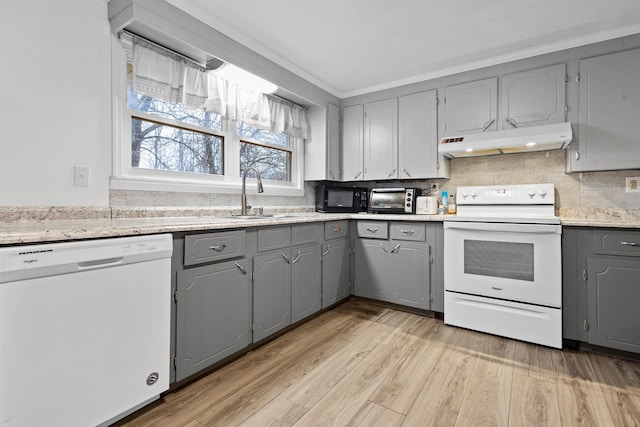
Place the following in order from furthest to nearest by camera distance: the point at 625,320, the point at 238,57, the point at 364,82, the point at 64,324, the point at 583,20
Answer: the point at 364,82 < the point at 238,57 < the point at 583,20 < the point at 625,320 < the point at 64,324

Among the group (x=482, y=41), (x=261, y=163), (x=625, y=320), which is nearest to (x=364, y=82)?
(x=482, y=41)

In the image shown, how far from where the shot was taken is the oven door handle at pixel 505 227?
2.21 m

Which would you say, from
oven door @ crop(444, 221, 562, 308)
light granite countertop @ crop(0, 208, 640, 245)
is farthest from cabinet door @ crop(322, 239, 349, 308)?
oven door @ crop(444, 221, 562, 308)

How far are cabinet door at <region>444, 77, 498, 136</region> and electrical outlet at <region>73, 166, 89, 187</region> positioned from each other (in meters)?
2.88

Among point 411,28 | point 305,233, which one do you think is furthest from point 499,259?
point 411,28

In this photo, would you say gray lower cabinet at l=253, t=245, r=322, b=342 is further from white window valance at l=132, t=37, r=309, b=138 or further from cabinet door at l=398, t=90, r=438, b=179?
cabinet door at l=398, t=90, r=438, b=179

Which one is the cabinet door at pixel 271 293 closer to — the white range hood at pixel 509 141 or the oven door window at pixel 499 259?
the oven door window at pixel 499 259

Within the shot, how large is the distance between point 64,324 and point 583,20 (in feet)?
11.5

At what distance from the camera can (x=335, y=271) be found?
9.66ft

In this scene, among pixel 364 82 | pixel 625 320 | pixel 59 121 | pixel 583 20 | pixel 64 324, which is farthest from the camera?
pixel 364 82

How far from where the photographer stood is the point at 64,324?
1196mm

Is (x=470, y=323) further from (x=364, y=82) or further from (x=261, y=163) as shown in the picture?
(x=364, y=82)

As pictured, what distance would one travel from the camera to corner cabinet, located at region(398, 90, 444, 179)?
10.2ft

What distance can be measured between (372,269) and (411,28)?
208 cm
